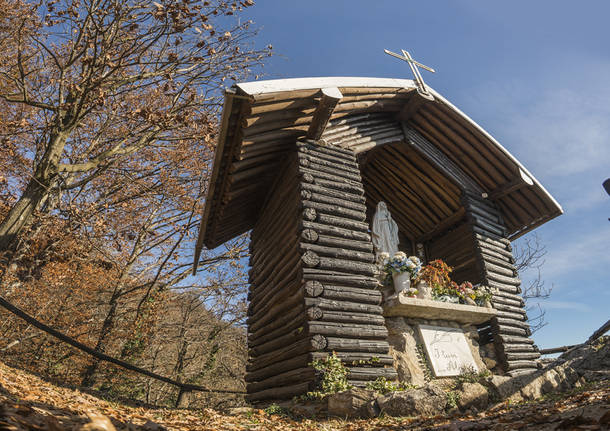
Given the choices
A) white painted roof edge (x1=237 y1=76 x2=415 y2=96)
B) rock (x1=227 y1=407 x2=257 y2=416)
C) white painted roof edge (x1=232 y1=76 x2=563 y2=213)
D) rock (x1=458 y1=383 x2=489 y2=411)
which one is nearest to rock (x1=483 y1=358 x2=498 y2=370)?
rock (x1=458 y1=383 x2=489 y2=411)

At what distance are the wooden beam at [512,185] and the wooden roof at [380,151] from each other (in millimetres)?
29

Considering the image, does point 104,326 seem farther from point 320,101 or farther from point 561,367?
point 561,367

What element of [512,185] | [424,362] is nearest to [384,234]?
[424,362]

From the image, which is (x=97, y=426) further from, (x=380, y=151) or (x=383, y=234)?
(x=380, y=151)

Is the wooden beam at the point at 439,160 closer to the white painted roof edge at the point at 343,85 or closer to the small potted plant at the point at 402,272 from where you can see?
the white painted roof edge at the point at 343,85

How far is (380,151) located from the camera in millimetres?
11758

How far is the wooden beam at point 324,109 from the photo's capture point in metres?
7.73

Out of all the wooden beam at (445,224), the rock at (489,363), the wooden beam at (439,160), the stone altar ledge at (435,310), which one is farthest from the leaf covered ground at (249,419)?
the wooden beam at (439,160)

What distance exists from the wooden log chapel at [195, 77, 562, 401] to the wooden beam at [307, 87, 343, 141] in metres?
0.03

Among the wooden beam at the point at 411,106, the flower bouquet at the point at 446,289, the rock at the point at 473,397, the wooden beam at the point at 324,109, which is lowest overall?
the rock at the point at 473,397

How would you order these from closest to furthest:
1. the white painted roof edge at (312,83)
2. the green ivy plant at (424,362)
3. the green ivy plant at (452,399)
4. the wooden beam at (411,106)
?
the green ivy plant at (452,399)
the white painted roof edge at (312,83)
the green ivy plant at (424,362)
the wooden beam at (411,106)

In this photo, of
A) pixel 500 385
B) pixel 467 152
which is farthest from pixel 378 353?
pixel 467 152

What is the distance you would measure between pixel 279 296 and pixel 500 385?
14.2ft

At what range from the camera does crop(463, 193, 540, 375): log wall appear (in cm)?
946
